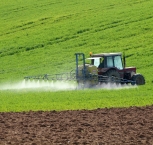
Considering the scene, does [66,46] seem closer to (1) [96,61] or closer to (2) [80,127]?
(1) [96,61]

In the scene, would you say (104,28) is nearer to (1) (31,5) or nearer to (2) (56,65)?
(2) (56,65)

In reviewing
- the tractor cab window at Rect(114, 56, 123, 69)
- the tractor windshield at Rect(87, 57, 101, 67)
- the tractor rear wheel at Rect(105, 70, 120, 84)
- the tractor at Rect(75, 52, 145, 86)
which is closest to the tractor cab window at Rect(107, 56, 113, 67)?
the tractor at Rect(75, 52, 145, 86)

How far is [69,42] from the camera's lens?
164ft

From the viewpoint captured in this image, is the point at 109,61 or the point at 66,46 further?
the point at 66,46

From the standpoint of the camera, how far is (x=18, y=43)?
52.2 meters

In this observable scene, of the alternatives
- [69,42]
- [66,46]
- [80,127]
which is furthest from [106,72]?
[69,42]

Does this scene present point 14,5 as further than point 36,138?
Yes

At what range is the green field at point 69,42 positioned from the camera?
86.7 ft

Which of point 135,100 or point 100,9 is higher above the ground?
point 100,9

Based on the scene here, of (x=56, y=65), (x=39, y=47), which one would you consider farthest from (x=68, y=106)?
(x=39, y=47)

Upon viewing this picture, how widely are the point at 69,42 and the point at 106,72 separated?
1670 centimetres

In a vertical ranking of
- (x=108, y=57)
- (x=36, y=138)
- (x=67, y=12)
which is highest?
(x=67, y=12)

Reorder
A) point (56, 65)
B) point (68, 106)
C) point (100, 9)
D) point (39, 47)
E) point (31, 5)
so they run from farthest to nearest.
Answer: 1. point (31, 5)
2. point (100, 9)
3. point (39, 47)
4. point (56, 65)
5. point (68, 106)

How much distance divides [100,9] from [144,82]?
3017 centimetres
